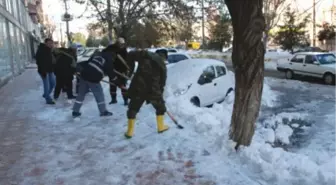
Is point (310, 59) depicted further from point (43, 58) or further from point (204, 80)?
point (43, 58)

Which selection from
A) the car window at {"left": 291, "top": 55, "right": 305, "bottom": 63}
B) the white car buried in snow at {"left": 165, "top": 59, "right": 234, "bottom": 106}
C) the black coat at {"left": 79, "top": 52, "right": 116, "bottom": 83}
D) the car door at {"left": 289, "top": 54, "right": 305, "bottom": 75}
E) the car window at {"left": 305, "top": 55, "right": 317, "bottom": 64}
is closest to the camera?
the black coat at {"left": 79, "top": 52, "right": 116, "bottom": 83}

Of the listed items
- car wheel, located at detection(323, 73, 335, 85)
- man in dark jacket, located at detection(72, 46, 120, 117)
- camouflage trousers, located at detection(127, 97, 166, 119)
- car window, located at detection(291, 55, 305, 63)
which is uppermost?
man in dark jacket, located at detection(72, 46, 120, 117)

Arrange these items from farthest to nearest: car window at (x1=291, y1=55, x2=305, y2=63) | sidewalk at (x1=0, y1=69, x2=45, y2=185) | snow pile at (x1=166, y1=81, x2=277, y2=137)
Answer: car window at (x1=291, y1=55, x2=305, y2=63), snow pile at (x1=166, y1=81, x2=277, y2=137), sidewalk at (x1=0, y1=69, x2=45, y2=185)

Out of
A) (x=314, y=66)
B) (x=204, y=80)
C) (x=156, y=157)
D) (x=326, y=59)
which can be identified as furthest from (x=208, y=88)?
(x=326, y=59)

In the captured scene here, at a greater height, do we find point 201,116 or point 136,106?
point 136,106

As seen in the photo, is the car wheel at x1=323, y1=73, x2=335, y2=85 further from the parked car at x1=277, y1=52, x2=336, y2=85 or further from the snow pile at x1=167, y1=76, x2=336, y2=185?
the snow pile at x1=167, y1=76, x2=336, y2=185

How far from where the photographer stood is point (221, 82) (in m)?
10.4

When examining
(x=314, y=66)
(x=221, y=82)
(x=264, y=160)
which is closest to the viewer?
(x=264, y=160)

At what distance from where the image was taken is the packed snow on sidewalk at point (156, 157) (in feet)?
13.8

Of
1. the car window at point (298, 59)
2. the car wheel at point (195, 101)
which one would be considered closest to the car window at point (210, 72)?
the car wheel at point (195, 101)

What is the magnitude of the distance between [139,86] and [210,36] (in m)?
42.7

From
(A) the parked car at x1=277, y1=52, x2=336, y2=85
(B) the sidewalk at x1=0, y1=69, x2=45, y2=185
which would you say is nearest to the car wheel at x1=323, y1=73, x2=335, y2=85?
(A) the parked car at x1=277, y1=52, x2=336, y2=85

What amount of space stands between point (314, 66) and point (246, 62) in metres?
13.7

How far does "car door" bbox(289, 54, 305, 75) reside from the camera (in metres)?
18.1
